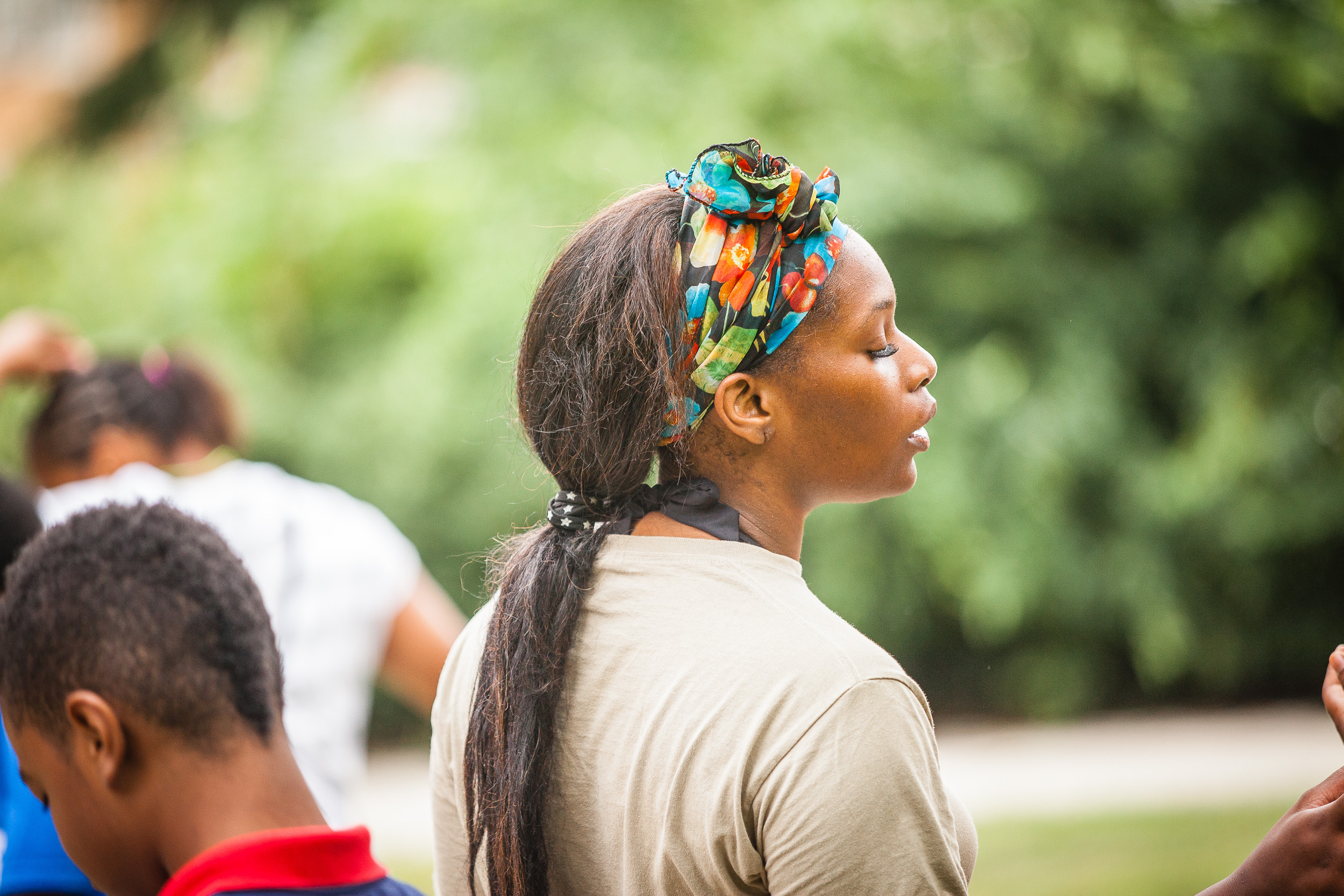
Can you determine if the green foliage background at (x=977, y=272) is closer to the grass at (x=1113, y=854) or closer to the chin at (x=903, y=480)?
the grass at (x=1113, y=854)

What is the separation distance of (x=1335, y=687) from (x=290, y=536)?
2.23 metres

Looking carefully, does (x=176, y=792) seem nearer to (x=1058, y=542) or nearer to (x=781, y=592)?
(x=781, y=592)

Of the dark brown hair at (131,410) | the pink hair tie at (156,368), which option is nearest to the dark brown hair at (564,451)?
the dark brown hair at (131,410)

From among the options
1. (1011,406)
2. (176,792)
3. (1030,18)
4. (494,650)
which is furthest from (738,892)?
(1030,18)

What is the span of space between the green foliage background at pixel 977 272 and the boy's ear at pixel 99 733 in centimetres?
519

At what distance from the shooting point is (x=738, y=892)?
50.3 inches

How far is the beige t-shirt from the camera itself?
3.95 feet

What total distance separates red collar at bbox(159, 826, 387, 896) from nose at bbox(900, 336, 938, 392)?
2.85 feet

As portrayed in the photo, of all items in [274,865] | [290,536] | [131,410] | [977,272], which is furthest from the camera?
[977,272]

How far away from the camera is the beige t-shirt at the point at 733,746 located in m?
1.20

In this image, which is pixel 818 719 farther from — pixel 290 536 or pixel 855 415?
pixel 290 536

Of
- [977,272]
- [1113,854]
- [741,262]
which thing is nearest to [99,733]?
[741,262]

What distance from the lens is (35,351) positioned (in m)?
3.32

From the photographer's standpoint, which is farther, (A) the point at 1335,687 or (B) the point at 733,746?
(A) the point at 1335,687
